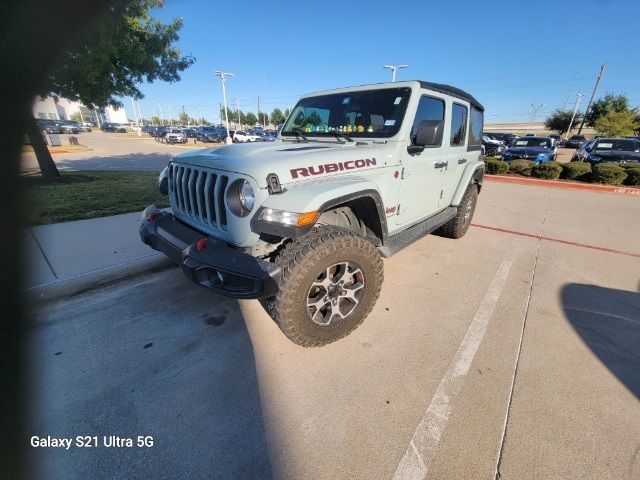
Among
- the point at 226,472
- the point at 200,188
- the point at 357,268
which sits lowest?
the point at 226,472

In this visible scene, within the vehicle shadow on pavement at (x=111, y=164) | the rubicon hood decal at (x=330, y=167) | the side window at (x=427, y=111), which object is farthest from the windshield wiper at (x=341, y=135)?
the vehicle shadow on pavement at (x=111, y=164)

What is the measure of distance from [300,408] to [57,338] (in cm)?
220

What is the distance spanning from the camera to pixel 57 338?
264 cm

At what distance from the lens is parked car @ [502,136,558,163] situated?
1427 cm

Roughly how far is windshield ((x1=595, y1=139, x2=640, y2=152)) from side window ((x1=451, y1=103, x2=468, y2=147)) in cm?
1295

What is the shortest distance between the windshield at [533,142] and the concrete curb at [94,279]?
57.5 feet

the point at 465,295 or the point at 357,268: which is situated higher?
the point at 357,268

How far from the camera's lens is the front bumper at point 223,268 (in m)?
2.04

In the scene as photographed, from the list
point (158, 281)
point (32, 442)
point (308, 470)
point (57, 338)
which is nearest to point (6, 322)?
point (57, 338)

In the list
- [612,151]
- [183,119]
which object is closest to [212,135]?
[612,151]

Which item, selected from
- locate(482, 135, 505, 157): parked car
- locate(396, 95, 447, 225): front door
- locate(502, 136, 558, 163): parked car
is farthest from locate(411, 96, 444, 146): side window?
locate(482, 135, 505, 157): parked car

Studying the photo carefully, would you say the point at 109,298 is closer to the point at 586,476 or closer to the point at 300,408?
the point at 300,408

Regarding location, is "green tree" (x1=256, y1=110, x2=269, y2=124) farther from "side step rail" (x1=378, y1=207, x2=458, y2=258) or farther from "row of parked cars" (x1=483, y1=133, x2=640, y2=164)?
"side step rail" (x1=378, y1=207, x2=458, y2=258)

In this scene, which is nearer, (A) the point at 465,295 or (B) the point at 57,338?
(B) the point at 57,338
